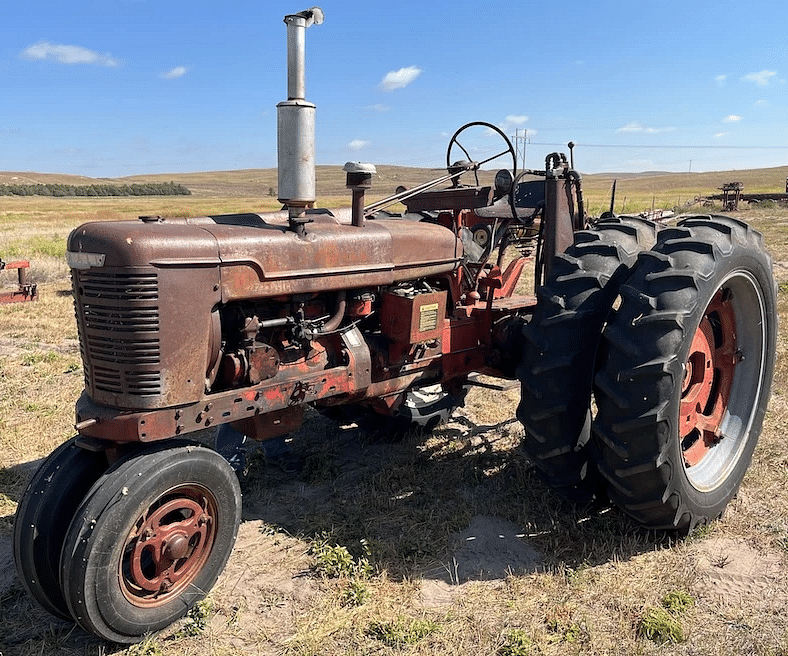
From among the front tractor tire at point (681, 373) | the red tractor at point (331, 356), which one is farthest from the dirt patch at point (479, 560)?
the front tractor tire at point (681, 373)

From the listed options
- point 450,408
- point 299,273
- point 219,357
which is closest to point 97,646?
point 219,357

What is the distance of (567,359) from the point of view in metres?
3.28

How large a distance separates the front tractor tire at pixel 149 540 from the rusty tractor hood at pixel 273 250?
0.76 meters

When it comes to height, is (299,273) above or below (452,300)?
above

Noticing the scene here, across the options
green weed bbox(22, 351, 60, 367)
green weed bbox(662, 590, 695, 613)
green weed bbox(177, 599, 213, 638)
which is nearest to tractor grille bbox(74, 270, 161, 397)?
green weed bbox(177, 599, 213, 638)

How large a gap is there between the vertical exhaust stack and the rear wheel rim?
2274 mm

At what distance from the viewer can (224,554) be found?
300 centimetres

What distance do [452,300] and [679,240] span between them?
1.31 metres

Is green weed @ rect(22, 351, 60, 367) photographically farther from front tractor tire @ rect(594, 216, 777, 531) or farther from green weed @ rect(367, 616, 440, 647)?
front tractor tire @ rect(594, 216, 777, 531)

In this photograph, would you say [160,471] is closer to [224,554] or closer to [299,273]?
[224,554]

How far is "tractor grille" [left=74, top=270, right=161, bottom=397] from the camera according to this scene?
2639 millimetres

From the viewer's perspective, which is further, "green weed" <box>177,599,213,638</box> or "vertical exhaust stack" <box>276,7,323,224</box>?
"vertical exhaust stack" <box>276,7,323,224</box>

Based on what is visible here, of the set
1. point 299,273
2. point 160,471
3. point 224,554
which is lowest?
point 224,554

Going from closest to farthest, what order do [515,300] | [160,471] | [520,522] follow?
[160,471] < [520,522] < [515,300]
